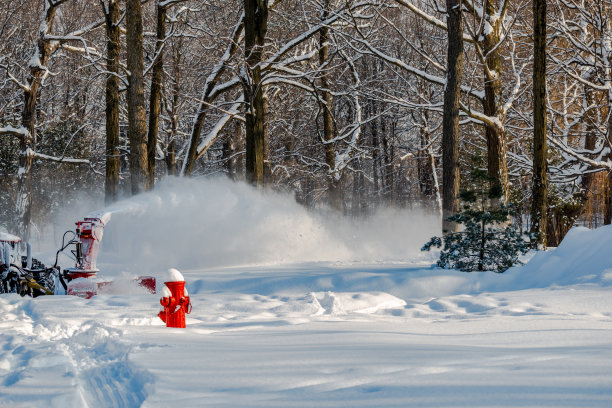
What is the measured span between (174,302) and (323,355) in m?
2.47

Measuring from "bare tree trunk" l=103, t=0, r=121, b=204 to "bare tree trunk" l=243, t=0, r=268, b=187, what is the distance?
13.6 feet

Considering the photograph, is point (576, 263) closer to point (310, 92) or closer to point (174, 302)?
point (174, 302)

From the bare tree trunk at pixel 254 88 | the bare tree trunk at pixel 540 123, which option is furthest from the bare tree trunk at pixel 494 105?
the bare tree trunk at pixel 254 88

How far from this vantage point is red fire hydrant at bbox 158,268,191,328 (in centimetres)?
621

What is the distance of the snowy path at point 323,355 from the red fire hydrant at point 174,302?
0.75 feet

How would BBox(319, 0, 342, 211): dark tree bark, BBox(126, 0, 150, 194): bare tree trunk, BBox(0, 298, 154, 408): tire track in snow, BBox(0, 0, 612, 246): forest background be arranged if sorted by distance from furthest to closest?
BBox(319, 0, 342, 211): dark tree bark → BBox(126, 0, 150, 194): bare tree trunk → BBox(0, 0, 612, 246): forest background → BBox(0, 298, 154, 408): tire track in snow

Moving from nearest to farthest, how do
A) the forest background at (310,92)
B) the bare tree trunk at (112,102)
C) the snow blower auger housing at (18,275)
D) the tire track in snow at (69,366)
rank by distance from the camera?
the tire track in snow at (69,366) → the snow blower auger housing at (18,275) → the forest background at (310,92) → the bare tree trunk at (112,102)

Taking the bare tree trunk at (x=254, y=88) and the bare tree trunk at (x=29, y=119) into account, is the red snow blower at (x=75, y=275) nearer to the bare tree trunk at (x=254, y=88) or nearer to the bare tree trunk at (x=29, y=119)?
the bare tree trunk at (x=254, y=88)

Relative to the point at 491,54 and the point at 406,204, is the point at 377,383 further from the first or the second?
the point at 406,204

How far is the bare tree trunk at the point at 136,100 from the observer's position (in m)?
16.2

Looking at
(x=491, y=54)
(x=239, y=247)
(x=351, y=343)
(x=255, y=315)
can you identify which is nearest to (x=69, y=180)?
(x=239, y=247)

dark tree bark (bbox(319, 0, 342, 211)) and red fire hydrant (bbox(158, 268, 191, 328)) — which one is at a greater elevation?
dark tree bark (bbox(319, 0, 342, 211))

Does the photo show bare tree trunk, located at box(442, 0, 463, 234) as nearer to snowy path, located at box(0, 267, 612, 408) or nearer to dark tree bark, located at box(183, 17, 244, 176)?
snowy path, located at box(0, 267, 612, 408)

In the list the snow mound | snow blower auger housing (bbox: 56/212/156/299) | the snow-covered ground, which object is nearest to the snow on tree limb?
the snow-covered ground
